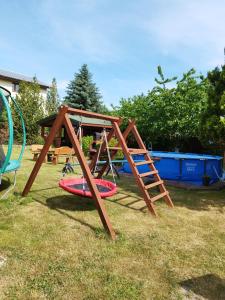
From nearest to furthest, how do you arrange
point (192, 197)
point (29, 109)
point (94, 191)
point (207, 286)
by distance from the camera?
Answer: point (207, 286)
point (94, 191)
point (192, 197)
point (29, 109)

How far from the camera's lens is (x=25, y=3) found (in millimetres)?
9914

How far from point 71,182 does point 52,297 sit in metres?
4.04

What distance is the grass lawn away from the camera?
313cm

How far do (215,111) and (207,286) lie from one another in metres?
5.58

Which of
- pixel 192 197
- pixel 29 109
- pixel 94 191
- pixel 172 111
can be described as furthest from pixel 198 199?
pixel 29 109

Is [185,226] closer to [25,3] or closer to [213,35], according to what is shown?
[213,35]

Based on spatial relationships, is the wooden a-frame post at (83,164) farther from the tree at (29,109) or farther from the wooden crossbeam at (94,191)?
the tree at (29,109)

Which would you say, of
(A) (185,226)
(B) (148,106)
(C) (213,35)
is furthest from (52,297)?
(B) (148,106)

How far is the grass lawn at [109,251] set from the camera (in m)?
3.13

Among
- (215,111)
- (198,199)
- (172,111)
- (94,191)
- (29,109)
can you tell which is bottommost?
(198,199)

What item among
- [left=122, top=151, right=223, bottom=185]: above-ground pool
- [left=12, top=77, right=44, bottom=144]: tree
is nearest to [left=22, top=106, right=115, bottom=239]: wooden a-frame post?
[left=122, top=151, right=223, bottom=185]: above-ground pool

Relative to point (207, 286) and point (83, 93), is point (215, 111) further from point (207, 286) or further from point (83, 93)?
point (83, 93)

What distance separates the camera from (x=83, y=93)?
35531mm

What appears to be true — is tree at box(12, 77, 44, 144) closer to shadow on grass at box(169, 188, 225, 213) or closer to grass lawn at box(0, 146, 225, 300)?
shadow on grass at box(169, 188, 225, 213)
